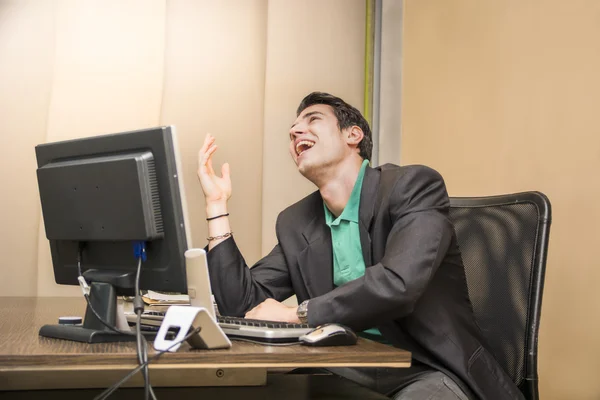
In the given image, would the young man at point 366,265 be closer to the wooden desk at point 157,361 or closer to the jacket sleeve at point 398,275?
the jacket sleeve at point 398,275

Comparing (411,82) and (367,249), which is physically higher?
(411,82)

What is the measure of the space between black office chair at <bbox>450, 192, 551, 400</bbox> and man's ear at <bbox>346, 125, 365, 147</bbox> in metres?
0.41

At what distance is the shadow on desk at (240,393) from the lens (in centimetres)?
108

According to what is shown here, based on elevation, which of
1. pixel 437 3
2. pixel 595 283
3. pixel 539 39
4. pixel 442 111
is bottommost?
pixel 595 283

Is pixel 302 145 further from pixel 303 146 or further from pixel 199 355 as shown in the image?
pixel 199 355

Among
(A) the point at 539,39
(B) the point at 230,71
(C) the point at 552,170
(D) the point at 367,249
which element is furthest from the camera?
(B) the point at 230,71

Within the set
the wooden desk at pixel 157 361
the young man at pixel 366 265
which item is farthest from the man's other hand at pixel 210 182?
the wooden desk at pixel 157 361

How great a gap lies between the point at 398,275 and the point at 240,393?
38 centimetres

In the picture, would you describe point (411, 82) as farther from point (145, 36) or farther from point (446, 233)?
point (446, 233)

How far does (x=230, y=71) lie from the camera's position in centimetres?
284

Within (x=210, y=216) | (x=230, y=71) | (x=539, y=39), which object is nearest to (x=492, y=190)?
(x=539, y=39)

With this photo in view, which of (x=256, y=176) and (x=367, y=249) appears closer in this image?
(x=367, y=249)

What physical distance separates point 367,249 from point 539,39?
0.97 metres

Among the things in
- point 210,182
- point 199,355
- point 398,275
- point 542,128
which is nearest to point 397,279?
point 398,275
